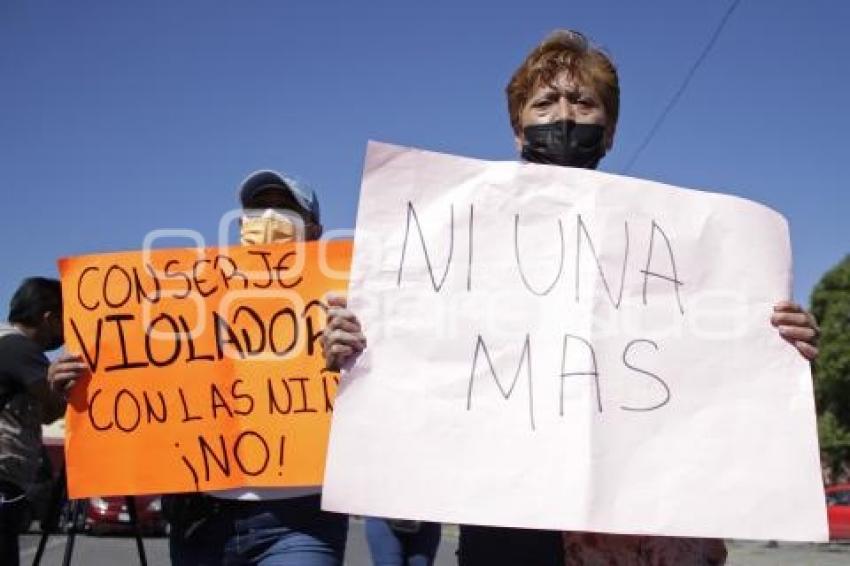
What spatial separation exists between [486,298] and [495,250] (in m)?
0.11

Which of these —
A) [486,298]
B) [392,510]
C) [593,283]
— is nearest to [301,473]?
[392,510]

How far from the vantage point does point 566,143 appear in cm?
204

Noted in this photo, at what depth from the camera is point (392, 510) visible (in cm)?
180

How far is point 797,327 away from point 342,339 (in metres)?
0.93

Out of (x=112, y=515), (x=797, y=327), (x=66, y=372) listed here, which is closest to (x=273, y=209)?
(x=66, y=372)

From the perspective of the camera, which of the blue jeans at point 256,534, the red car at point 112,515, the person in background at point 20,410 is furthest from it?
the red car at point 112,515

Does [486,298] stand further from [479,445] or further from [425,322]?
[479,445]

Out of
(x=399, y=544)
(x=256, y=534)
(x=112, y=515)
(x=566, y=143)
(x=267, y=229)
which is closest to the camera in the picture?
(x=566, y=143)

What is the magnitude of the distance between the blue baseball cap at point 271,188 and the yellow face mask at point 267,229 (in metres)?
0.06

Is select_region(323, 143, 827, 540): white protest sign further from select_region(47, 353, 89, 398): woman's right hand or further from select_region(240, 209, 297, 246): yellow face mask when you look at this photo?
select_region(47, 353, 89, 398): woman's right hand

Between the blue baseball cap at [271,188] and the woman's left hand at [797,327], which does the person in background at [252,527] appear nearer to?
the blue baseball cap at [271,188]

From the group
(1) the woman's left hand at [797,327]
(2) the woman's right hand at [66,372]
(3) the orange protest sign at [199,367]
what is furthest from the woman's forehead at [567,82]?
(2) the woman's right hand at [66,372]

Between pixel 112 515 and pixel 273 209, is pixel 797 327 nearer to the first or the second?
pixel 273 209

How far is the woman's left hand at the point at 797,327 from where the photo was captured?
73.1 inches
